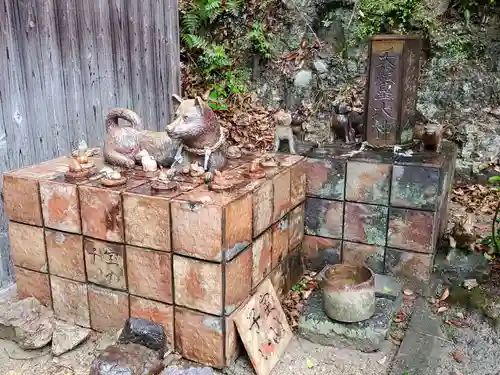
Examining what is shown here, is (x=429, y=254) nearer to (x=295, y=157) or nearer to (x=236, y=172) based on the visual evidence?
(x=295, y=157)

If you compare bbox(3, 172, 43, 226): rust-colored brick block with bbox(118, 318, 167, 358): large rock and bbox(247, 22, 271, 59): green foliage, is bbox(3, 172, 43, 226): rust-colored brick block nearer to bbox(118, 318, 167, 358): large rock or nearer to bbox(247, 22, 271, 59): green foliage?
bbox(118, 318, 167, 358): large rock

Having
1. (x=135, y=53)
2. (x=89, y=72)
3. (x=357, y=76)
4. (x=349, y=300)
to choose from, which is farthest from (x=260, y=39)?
(x=349, y=300)

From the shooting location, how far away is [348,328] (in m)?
3.06

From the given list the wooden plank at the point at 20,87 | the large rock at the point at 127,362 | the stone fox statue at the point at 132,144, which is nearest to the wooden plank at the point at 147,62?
the wooden plank at the point at 20,87

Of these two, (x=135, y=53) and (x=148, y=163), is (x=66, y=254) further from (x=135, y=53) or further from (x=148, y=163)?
(x=135, y=53)

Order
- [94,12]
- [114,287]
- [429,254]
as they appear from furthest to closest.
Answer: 1. [94,12]
2. [429,254]
3. [114,287]

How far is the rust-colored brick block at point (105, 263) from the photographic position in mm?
2932

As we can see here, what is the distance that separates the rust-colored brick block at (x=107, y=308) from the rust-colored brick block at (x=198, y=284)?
0.42 m

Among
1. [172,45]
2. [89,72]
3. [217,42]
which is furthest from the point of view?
[217,42]

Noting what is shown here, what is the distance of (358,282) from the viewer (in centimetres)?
330

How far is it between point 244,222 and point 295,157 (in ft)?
3.35

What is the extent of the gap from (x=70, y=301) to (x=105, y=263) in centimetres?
47

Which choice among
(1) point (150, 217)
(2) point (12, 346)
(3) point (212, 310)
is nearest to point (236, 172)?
(1) point (150, 217)

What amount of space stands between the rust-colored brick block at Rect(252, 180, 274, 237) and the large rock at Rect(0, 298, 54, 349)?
148 cm
